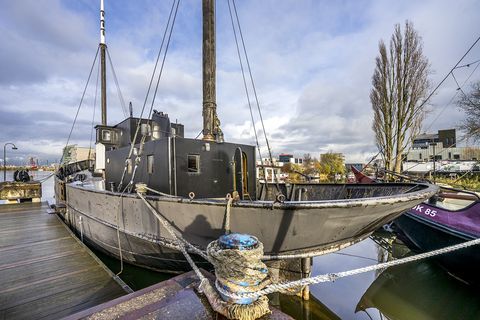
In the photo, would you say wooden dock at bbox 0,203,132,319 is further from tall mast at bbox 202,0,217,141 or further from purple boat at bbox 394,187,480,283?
purple boat at bbox 394,187,480,283

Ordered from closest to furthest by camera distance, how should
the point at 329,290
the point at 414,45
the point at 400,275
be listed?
1. the point at 329,290
2. the point at 400,275
3. the point at 414,45

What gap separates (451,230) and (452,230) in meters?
0.03

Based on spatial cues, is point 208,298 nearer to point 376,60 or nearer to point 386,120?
point 386,120

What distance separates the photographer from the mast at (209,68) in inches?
224

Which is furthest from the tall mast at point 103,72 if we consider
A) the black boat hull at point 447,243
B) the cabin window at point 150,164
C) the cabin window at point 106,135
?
the black boat hull at point 447,243

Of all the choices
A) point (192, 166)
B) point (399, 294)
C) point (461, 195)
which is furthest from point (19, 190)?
point (461, 195)

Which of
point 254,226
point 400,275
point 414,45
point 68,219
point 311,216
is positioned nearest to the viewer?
point 311,216

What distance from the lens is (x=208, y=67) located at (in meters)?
5.68

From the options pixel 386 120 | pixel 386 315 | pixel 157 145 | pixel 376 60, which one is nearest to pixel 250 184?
pixel 157 145

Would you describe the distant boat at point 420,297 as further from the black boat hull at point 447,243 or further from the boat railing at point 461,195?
the boat railing at point 461,195

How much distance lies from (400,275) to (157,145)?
24.6 feet

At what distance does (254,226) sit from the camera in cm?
366

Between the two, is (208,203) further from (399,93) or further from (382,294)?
(399,93)

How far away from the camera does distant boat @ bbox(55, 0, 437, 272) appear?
349 centimetres
